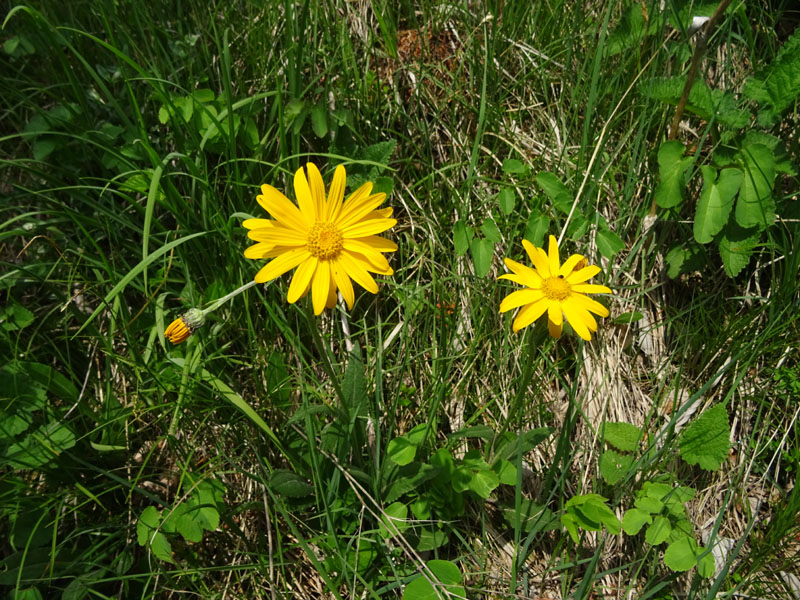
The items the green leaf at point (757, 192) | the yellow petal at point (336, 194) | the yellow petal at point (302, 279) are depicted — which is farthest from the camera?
the green leaf at point (757, 192)

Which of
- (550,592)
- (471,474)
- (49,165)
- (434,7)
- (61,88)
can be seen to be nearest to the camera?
(471,474)

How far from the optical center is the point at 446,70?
2436 mm

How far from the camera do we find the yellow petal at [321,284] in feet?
4.74

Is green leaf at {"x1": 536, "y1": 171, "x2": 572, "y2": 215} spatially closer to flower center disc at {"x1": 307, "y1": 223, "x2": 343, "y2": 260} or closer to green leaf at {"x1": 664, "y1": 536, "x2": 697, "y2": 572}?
flower center disc at {"x1": 307, "y1": 223, "x2": 343, "y2": 260}

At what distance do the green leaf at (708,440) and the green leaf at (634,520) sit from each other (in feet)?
0.73

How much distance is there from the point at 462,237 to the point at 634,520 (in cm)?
99

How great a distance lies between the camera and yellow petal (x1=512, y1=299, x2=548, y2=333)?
1.55m

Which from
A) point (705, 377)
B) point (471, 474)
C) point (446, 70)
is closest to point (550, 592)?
point (471, 474)

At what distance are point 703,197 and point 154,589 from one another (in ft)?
6.71

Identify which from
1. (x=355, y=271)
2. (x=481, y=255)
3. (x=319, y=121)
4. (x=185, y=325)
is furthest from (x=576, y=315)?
(x=319, y=121)

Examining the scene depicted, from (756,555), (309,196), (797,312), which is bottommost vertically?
(756,555)

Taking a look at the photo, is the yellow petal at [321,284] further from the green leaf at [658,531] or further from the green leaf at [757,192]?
the green leaf at [757,192]

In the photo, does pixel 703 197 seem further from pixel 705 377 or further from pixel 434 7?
pixel 434 7

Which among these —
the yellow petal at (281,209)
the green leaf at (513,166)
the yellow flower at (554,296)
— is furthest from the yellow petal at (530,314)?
the green leaf at (513,166)
